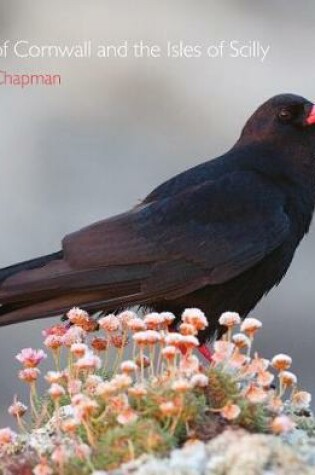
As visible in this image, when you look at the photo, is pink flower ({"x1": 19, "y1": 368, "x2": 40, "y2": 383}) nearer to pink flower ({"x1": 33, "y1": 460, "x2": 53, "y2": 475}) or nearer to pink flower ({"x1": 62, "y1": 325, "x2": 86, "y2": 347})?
pink flower ({"x1": 62, "y1": 325, "x2": 86, "y2": 347})

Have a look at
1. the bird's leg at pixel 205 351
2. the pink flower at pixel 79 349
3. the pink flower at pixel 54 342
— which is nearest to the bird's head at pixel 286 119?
the bird's leg at pixel 205 351

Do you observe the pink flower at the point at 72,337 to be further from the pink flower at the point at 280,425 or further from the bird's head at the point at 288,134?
the bird's head at the point at 288,134

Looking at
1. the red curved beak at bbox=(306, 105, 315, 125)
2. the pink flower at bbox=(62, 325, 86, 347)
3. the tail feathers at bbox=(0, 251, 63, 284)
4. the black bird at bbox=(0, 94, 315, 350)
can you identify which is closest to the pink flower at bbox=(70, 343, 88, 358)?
the pink flower at bbox=(62, 325, 86, 347)

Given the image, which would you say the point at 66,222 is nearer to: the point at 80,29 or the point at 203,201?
the point at 80,29

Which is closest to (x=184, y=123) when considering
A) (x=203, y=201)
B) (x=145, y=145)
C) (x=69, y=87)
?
(x=145, y=145)

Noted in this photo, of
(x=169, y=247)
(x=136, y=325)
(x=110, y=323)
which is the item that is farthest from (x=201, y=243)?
(x=136, y=325)

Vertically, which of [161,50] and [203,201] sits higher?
[161,50]
